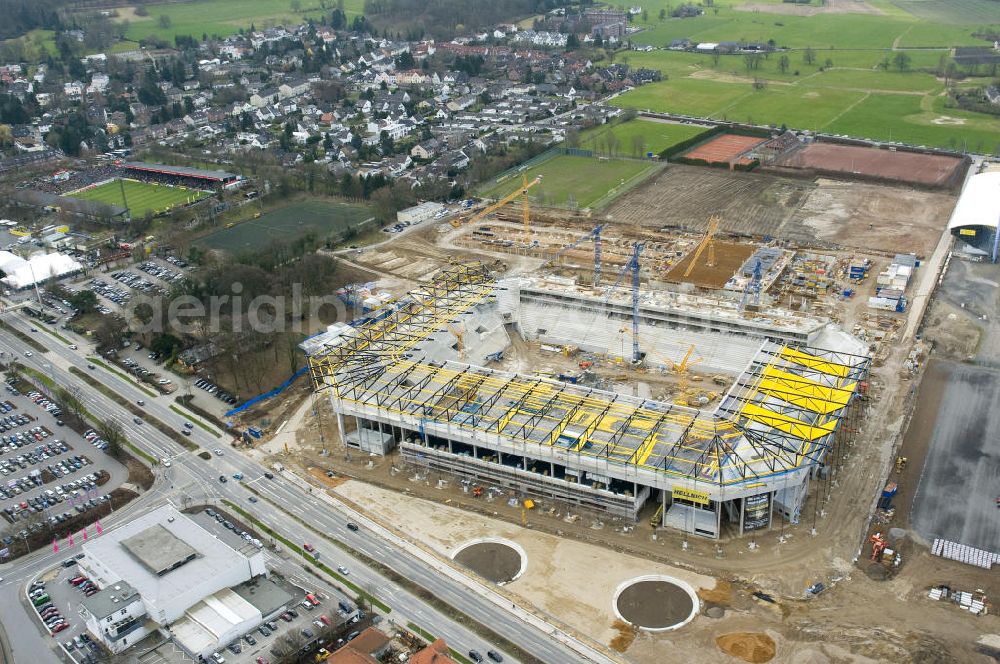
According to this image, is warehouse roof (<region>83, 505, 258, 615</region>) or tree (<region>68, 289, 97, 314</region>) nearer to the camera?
warehouse roof (<region>83, 505, 258, 615</region>)

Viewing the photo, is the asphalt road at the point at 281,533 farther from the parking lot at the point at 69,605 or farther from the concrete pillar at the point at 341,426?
the concrete pillar at the point at 341,426

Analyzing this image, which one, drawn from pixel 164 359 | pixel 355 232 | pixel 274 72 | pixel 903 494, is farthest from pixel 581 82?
pixel 903 494

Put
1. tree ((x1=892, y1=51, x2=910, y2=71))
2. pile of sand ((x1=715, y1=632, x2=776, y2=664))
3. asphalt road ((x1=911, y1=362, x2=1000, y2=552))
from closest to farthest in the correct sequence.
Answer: pile of sand ((x1=715, y1=632, x2=776, y2=664)), asphalt road ((x1=911, y1=362, x2=1000, y2=552)), tree ((x1=892, y1=51, x2=910, y2=71))

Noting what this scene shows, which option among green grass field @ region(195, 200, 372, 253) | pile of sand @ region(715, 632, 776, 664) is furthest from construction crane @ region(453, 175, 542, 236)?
pile of sand @ region(715, 632, 776, 664)

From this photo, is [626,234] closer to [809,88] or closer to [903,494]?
[903,494]

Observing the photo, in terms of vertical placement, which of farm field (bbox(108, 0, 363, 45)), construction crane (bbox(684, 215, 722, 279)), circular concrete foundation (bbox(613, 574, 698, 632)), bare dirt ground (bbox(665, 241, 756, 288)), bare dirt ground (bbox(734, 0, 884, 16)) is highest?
farm field (bbox(108, 0, 363, 45))

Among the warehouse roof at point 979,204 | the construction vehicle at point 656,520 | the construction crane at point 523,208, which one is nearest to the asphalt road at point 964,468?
the construction vehicle at point 656,520

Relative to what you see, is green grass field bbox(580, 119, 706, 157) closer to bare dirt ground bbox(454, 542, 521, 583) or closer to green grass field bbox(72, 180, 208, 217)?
green grass field bbox(72, 180, 208, 217)
